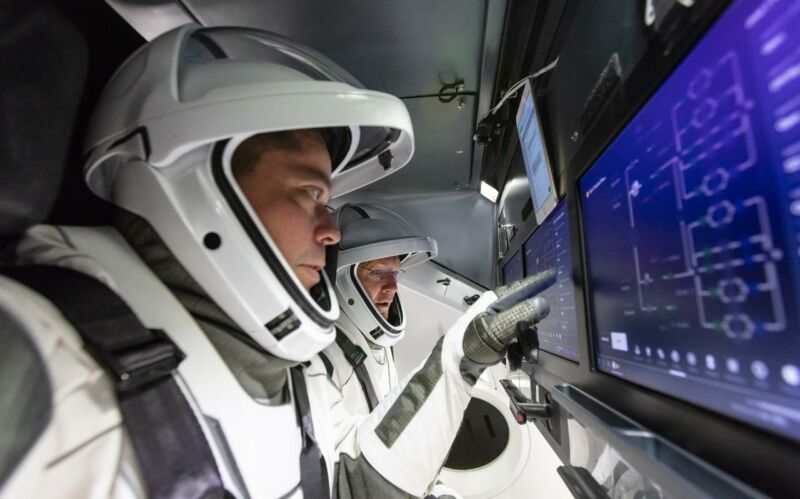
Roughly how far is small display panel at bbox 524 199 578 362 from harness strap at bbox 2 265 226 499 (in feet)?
3.14

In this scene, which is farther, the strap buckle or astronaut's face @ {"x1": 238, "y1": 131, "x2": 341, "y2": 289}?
astronaut's face @ {"x1": 238, "y1": 131, "x2": 341, "y2": 289}

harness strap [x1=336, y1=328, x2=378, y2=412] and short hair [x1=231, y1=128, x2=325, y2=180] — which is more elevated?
short hair [x1=231, y1=128, x2=325, y2=180]

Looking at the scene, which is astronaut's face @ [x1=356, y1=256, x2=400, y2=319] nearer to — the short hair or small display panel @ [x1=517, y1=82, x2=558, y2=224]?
A: small display panel @ [x1=517, y1=82, x2=558, y2=224]

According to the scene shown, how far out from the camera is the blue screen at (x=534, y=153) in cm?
120

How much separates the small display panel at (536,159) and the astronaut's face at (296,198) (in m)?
0.74

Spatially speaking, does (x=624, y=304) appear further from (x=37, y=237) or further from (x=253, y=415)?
(x=37, y=237)

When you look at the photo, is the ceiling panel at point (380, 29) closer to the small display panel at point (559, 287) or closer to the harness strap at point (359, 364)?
the small display panel at point (559, 287)

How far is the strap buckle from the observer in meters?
0.50

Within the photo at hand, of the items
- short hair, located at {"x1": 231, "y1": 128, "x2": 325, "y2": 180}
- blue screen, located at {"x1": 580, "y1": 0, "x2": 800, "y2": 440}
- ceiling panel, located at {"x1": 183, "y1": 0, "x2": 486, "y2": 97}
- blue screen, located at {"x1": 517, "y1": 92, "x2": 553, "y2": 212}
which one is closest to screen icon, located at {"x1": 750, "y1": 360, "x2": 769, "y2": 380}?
blue screen, located at {"x1": 580, "y1": 0, "x2": 800, "y2": 440}

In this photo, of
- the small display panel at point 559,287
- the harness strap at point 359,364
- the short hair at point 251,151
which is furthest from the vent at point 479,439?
the short hair at point 251,151

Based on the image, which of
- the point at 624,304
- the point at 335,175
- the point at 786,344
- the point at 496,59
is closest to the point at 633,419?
the point at 624,304

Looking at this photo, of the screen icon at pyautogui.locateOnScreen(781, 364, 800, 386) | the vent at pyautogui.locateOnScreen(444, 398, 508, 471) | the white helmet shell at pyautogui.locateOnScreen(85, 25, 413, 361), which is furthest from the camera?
the vent at pyautogui.locateOnScreen(444, 398, 508, 471)

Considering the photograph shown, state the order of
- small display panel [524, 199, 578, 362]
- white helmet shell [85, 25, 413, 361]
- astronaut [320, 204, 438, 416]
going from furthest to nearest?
astronaut [320, 204, 438, 416], small display panel [524, 199, 578, 362], white helmet shell [85, 25, 413, 361]

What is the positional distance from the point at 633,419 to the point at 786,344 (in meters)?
0.40
